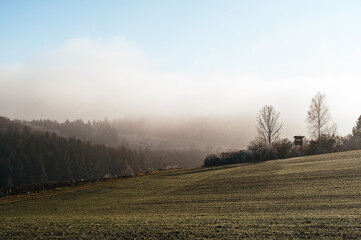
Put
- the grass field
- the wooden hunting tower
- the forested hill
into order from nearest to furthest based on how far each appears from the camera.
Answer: the grass field
the wooden hunting tower
the forested hill

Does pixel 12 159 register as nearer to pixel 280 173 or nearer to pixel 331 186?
pixel 280 173

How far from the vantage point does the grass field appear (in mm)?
13320

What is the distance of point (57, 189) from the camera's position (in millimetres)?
38156

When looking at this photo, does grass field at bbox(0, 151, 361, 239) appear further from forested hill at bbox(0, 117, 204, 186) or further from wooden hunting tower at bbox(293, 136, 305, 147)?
forested hill at bbox(0, 117, 204, 186)

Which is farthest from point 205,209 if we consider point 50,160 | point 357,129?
point 50,160

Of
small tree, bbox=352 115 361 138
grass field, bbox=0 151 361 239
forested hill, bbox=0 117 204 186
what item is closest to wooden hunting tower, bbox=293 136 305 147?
small tree, bbox=352 115 361 138

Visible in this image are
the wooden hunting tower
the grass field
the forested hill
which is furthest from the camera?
the forested hill

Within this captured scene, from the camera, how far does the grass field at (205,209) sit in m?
13.3

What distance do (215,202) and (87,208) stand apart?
10.1m

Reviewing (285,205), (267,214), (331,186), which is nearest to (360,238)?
(267,214)

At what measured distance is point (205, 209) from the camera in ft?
66.1

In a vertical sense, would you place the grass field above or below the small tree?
below

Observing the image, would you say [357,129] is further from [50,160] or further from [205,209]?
[50,160]

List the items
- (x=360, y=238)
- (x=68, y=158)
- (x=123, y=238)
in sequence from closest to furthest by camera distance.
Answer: (x=360, y=238)
(x=123, y=238)
(x=68, y=158)
